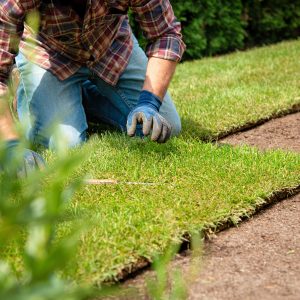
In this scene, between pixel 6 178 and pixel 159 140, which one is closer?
pixel 6 178

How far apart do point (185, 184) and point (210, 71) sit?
3226mm

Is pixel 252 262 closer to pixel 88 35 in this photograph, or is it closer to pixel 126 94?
pixel 88 35

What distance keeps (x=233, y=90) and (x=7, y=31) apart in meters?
2.18

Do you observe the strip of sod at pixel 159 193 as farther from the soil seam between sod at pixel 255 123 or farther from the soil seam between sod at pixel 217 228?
the soil seam between sod at pixel 255 123

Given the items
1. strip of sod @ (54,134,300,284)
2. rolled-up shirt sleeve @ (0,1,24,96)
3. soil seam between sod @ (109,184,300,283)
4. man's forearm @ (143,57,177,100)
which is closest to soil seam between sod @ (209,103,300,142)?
strip of sod @ (54,134,300,284)

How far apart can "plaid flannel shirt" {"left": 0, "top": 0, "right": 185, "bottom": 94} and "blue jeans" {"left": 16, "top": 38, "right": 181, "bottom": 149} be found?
69 mm

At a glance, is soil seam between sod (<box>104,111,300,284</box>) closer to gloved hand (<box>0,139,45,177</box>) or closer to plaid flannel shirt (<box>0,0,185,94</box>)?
gloved hand (<box>0,139,45,177</box>)

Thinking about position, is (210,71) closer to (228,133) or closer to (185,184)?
(228,133)

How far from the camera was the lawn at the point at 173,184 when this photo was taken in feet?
6.73

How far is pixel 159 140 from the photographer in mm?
2971

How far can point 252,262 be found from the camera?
82.8 inches

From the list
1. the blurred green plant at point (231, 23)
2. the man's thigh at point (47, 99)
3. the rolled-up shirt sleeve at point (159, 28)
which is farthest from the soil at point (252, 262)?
the blurred green plant at point (231, 23)

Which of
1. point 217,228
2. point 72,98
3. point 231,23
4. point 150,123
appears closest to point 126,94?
point 72,98

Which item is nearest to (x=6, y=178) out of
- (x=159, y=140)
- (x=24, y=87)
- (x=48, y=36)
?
(x=159, y=140)
